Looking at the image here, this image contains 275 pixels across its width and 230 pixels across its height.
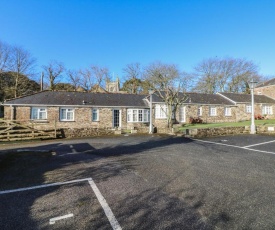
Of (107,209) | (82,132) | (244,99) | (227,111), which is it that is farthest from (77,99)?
(244,99)

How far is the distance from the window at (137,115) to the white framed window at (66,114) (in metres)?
6.95

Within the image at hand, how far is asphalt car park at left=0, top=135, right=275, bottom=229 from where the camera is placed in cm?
292

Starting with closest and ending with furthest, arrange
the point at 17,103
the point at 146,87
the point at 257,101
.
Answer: the point at 17,103, the point at 257,101, the point at 146,87

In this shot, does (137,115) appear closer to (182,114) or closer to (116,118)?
(116,118)

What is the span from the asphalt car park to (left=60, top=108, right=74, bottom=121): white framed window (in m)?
14.4

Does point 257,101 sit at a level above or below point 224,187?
above

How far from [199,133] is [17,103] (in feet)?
61.2

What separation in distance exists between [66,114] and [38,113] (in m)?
2.90

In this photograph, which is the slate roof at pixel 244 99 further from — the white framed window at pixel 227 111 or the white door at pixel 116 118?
the white door at pixel 116 118

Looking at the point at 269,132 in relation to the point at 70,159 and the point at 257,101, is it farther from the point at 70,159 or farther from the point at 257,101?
the point at 257,101

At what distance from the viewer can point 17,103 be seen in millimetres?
18672

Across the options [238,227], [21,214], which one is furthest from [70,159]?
[238,227]

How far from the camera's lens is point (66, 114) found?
20.5 meters

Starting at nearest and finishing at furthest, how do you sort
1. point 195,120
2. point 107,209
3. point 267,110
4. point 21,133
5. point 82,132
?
point 107,209
point 21,133
point 82,132
point 195,120
point 267,110
